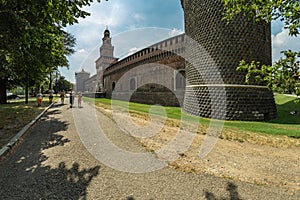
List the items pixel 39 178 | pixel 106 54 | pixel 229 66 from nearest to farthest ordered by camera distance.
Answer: pixel 39 178, pixel 229 66, pixel 106 54

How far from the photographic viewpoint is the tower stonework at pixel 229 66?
11844 mm

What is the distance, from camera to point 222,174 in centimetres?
356

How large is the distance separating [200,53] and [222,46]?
66.9 inches

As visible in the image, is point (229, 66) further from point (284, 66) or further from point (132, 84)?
point (132, 84)

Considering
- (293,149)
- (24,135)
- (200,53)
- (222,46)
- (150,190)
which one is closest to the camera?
(150,190)

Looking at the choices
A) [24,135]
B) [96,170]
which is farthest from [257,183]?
[24,135]

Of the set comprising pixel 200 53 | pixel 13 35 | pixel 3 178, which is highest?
pixel 200 53

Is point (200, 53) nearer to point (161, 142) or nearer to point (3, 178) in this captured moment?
point (161, 142)

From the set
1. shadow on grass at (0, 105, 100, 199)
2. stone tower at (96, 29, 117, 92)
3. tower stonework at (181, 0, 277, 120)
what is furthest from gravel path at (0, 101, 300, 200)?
stone tower at (96, 29, 117, 92)

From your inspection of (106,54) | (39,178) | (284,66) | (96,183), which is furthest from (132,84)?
(106,54)

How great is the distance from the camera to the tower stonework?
11844 millimetres

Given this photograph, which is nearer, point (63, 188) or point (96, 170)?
point (63, 188)

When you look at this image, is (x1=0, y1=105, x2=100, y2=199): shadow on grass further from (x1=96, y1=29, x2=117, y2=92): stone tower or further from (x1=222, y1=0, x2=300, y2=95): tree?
(x1=96, y1=29, x2=117, y2=92): stone tower

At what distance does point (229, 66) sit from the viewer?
473 inches
